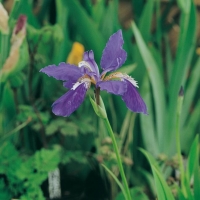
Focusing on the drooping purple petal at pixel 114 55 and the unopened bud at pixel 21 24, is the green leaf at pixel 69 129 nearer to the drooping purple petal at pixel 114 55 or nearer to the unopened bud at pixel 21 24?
the unopened bud at pixel 21 24

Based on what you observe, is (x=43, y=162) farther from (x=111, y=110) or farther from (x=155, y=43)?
(x=155, y=43)

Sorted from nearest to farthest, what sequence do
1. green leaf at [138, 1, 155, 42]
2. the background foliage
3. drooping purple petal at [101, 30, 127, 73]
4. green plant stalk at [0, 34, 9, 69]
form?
drooping purple petal at [101, 30, 127, 73]
green plant stalk at [0, 34, 9, 69]
the background foliage
green leaf at [138, 1, 155, 42]

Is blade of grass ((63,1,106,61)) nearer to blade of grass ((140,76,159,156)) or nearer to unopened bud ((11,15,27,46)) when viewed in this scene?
blade of grass ((140,76,159,156))

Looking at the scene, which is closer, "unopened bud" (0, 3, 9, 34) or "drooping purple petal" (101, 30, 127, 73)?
"drooping purple petal" (101, 30, 127, 73)

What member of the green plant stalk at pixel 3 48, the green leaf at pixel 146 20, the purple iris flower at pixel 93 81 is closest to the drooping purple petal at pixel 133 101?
the purple iris flower at pixel 93 81

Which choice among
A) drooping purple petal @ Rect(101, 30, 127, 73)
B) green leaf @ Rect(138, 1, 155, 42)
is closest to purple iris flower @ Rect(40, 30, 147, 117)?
drooping purple petal @ Rect(101, 30, 127, 73)
